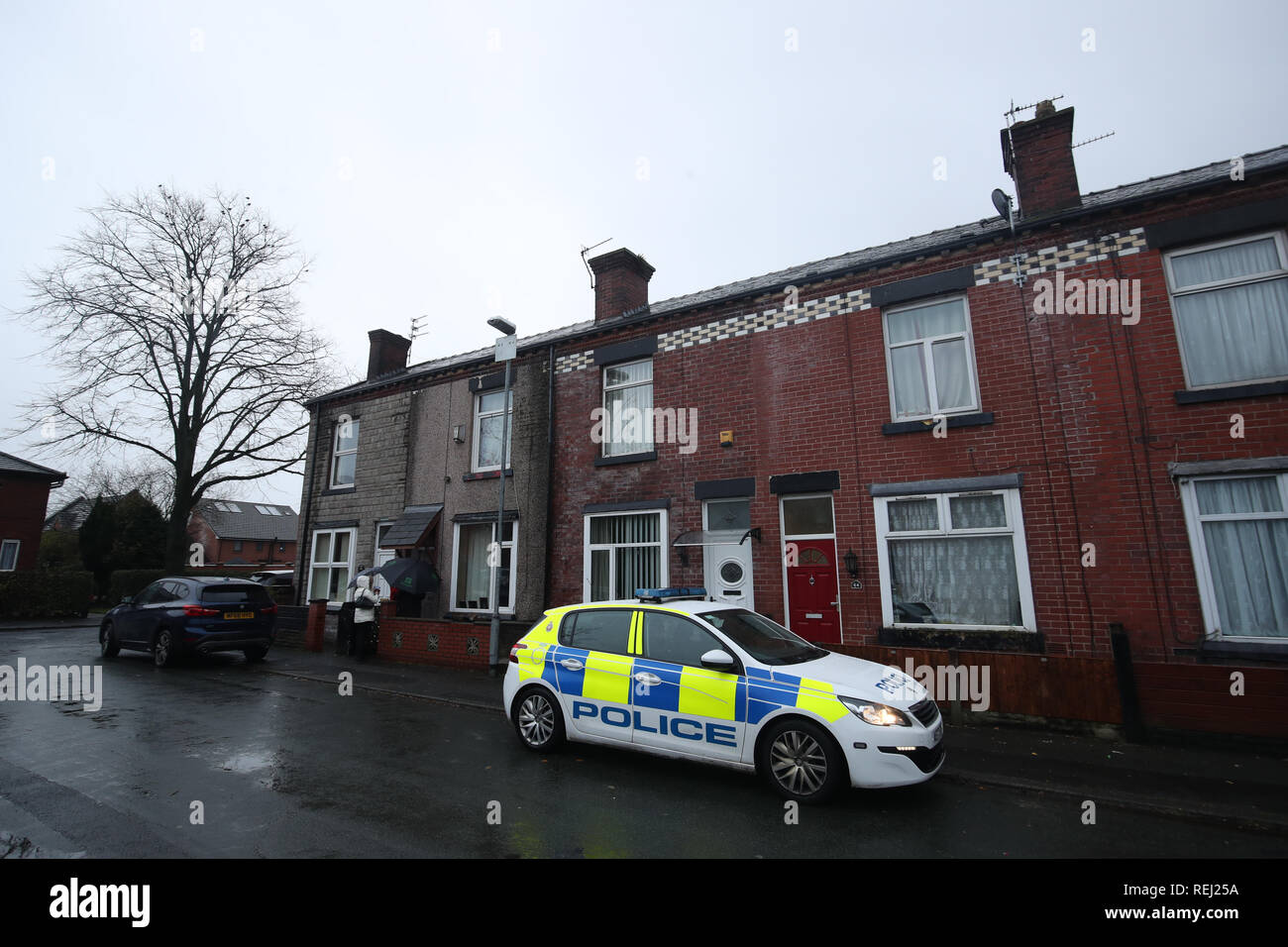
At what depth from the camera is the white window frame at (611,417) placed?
12.1 metres

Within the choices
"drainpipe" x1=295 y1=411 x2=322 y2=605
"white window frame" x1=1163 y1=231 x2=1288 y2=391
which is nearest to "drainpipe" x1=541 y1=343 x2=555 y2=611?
"drainpipe" x1=295 y1=411 x2=322 y2=605

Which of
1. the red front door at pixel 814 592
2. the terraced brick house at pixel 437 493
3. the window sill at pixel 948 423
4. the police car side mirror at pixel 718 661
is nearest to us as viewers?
the police car side mirror at pixel 718 661

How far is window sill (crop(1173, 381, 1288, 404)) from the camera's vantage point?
23.9ft

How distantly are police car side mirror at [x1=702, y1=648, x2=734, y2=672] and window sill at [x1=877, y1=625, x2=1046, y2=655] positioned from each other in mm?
4777

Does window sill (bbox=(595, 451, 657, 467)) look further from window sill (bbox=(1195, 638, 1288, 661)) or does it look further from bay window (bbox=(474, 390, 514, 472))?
window sill (bbox=(1195, 638, 1288, 661))

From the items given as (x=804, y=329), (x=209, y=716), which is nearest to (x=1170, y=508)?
(x=804, y=329)

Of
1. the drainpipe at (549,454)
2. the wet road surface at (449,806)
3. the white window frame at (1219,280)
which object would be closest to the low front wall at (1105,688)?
the wet road surface at (449,806)

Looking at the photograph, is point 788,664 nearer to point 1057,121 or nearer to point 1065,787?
point 1065,787

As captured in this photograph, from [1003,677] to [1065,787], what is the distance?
2387 mm

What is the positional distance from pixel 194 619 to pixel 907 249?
14830 mm

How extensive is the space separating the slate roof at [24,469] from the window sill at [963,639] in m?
36.0

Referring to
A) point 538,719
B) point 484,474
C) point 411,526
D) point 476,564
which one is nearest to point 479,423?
point 484,474

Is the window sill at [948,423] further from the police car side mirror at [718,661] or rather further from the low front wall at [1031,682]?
the police car side mirror at [718,661]

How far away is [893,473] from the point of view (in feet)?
30.7
